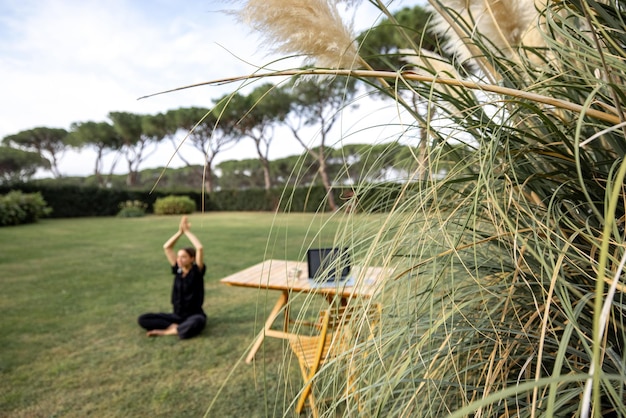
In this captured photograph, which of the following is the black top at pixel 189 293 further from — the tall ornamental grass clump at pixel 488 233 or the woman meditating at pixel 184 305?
the tall ornamental grass clump at pixel 488 233

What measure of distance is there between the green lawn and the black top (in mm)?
276

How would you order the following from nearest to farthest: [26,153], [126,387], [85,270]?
[126,387]
[85,270]
[26,153]

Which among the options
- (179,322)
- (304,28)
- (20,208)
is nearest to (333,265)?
(304,28)

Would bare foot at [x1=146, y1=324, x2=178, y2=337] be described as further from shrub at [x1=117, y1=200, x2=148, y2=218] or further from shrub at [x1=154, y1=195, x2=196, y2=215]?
shrub at [x1=154, y1=195, x2=196, y2=215]

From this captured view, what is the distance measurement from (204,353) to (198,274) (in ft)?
2.84

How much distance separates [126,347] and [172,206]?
675 inches

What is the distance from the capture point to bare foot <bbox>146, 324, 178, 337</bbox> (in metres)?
3.44

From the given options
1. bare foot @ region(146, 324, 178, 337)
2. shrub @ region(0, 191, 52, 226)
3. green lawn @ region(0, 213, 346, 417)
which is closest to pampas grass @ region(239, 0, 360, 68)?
green lawn @ region(0, 213, 346, 417)

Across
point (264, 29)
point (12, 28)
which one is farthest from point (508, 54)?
point (12, 28)

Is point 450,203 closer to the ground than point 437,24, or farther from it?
closer to the ground

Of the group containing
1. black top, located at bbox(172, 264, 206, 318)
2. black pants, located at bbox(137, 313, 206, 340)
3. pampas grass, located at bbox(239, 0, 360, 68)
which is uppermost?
pampas grass, located at bbox(239, 0, 360, 68)

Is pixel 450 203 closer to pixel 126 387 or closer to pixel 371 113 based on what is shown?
pixel 371 113

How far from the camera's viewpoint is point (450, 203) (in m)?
1.03

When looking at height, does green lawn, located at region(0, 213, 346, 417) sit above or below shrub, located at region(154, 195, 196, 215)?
below
